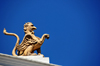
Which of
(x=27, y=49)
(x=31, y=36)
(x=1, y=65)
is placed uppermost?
(x=31, y=36)

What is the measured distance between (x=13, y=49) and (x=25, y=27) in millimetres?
1967

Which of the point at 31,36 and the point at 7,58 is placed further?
the point at 31,36

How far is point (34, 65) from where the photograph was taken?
9.07 m

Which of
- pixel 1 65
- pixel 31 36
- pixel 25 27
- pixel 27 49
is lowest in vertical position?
pixel 1 65

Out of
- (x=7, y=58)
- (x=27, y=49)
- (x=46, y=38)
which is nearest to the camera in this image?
(x=7, y=58)

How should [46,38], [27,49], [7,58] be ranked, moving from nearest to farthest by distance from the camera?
1. [7,58]
2. [27,49]
3. [46,38]

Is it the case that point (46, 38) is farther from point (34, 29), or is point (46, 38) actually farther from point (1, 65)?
point (1, 65)

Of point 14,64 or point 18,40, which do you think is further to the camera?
point 18,40

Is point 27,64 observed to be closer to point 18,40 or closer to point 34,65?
point 34,65

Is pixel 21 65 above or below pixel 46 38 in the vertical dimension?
below

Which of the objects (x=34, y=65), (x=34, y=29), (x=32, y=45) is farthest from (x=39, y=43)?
(x=34, y=65)

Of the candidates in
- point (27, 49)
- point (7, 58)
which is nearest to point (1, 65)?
point (7, 58)

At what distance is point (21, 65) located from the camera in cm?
901

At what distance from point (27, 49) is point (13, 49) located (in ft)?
3.32
